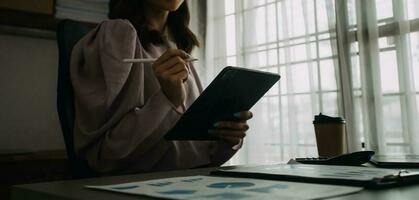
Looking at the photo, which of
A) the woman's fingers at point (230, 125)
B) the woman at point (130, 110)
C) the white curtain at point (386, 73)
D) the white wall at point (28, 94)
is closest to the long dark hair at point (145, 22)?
the woman at point (130, 110)

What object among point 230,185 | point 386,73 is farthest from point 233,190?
point 386,73

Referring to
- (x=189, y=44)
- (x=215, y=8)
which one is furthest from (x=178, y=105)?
(x=215, y=8)

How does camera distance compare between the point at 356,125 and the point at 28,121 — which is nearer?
the point at 356,125

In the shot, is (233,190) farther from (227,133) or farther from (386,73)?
(386,73)

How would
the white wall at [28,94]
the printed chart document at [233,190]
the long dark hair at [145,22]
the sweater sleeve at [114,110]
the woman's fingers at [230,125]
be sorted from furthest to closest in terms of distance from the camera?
the white wall at [28,94] → the long dark hair at [145,22] → the woman's fingers at [230,125] → the sweater sleeve at [114,110] → the printed chart document at [233,190]

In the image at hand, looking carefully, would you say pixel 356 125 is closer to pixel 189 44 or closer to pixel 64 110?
pixel 189 44

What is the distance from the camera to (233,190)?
38 centimetres

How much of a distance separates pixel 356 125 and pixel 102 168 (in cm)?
105

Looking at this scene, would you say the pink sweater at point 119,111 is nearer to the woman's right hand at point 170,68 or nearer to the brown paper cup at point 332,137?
the woman's right hand at point 170,68

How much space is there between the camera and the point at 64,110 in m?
0.91

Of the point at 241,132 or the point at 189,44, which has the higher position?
the point at 189,44

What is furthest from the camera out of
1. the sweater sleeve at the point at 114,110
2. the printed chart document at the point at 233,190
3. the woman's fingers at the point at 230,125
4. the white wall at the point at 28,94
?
the white wall at the point at 28,94

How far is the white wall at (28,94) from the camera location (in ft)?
6.32

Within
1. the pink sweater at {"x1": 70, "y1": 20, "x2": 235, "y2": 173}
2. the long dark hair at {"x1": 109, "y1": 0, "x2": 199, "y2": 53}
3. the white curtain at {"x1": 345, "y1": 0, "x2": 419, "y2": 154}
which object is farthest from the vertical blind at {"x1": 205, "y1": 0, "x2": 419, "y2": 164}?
the pink sweater at {"x1": 70, "y1": 20, "x2": 235, "y2": 173}
